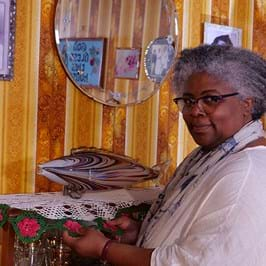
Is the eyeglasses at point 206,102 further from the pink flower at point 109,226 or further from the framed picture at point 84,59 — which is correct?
the framed picture at point 84,59

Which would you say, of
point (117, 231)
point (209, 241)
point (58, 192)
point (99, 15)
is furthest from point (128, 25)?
point (209, 241)

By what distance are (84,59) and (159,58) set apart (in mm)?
400

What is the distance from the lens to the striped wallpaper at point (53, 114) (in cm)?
200

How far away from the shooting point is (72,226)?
1688 millimetres

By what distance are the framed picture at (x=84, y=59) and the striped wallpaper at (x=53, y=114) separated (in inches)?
1.3

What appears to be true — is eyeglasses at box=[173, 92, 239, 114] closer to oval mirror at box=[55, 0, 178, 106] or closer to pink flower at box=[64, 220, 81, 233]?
pink flower at box=[64, 220, 81, 233]

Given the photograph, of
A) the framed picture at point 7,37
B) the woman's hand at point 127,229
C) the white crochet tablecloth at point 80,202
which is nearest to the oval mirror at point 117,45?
the framed picture at point 7,37

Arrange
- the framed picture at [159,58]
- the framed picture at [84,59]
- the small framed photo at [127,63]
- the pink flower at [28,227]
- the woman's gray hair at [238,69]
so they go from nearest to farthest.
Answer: the woman's gray hair at [238,69] → the pink flower at [28,227] → the framed picture at [84,59] → the small framed photo at [127,63] → the framed picture at [159,58]

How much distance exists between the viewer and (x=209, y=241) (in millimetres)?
1301

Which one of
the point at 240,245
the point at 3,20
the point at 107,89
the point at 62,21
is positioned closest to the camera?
the point at 240,245

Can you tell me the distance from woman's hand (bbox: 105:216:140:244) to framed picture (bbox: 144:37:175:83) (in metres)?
0.79

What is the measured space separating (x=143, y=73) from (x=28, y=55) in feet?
1.78

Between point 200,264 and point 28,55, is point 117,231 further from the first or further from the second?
point 28,55

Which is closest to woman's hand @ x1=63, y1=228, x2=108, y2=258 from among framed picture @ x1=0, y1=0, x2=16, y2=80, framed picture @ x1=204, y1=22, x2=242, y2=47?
framed picture @ x1=0, y1=0, x2=16, y2=80
